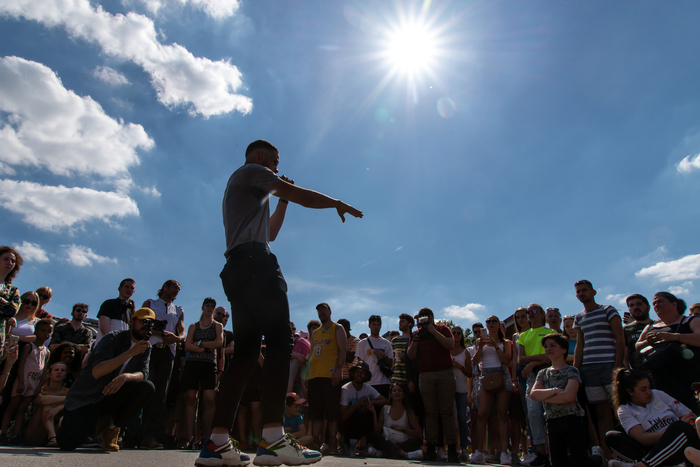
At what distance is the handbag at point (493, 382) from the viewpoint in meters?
6.05

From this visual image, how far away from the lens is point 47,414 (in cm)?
471

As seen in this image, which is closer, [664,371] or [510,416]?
[664,371]

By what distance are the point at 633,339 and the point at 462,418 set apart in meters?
2.53

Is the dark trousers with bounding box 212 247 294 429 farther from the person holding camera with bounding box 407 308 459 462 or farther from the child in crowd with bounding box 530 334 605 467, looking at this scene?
the person holding camera with bounding box 407 308 459 462

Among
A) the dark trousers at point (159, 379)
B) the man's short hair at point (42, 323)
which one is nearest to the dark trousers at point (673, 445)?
the dark trousers at point (159, 379)

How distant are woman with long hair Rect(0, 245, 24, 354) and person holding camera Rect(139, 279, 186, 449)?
142 centimetres

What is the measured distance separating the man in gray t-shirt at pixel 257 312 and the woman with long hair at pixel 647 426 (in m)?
3.04

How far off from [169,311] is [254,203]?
4285 mm

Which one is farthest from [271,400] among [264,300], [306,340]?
[306,340]

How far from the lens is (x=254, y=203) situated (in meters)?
2.62

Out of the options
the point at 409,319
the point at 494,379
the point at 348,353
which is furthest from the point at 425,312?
the point at 348,353

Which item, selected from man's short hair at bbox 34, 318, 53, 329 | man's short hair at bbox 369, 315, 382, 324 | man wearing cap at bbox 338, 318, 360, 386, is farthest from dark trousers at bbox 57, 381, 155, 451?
man's short hair at bbox 369, 315, 382, 324

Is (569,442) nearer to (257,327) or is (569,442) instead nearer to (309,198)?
(257,327)

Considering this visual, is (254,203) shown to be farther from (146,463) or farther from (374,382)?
(374,382)
